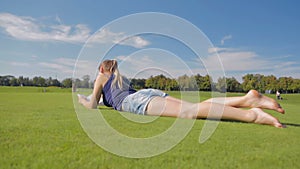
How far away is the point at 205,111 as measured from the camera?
465 cm

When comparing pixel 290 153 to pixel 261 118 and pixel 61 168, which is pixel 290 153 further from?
pixel 61 168

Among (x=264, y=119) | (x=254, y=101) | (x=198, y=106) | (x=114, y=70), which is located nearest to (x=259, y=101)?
(x=254, y=101)

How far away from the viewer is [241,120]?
468cm

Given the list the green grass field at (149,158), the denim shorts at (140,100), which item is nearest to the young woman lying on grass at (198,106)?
the denim shorts at (140,100)

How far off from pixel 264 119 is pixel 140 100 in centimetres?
238

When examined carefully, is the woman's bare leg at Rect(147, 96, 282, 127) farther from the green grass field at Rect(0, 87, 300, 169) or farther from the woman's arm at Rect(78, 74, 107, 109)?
the woman's arm at Rect(78, 74, 107, 109)

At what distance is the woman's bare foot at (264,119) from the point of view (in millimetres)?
4551

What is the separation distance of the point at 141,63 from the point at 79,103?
280 cm

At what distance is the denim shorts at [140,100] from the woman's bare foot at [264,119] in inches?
70.0

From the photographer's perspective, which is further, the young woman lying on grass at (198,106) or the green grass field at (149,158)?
the young woman lying on grass at (198,106)

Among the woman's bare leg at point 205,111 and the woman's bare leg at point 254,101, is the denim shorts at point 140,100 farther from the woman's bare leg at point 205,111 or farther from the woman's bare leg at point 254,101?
the woman's bare leg at point 254,101

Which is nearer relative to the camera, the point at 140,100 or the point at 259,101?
the point at 259,101

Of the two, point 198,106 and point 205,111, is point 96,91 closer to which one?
point 198,106

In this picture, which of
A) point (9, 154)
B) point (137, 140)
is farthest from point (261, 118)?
point (9, 154)
